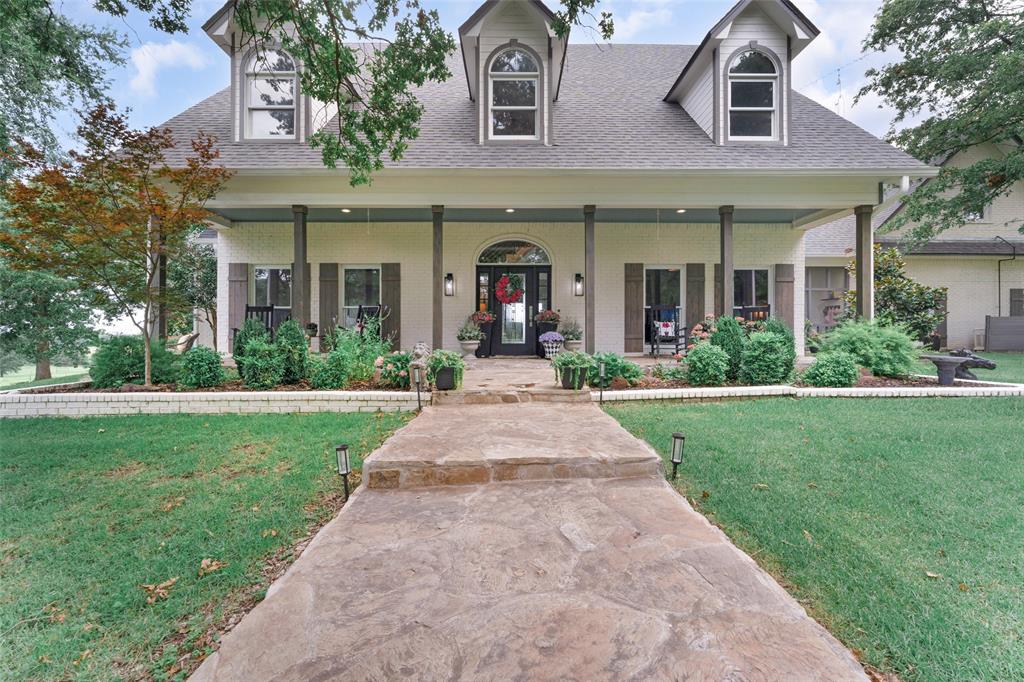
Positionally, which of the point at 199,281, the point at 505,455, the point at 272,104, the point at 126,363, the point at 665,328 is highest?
the point at 272,104

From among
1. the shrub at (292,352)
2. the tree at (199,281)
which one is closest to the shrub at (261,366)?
the shrub at (292,352)

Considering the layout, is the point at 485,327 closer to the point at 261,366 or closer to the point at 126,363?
the point at 261,366

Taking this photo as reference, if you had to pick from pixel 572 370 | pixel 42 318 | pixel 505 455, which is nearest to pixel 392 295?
pixel 572 370

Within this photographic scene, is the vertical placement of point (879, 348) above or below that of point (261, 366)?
above

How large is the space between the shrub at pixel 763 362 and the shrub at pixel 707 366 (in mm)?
283

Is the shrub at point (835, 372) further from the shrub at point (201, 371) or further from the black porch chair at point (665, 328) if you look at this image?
the shrub at point (201, 371)

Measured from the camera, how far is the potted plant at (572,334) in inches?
363

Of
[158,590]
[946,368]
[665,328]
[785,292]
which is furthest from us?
[785,292]

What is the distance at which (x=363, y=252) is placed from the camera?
986 centimetres

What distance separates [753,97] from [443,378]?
25.8ft

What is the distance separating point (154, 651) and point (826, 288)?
1597 centimetres

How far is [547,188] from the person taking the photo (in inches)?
307

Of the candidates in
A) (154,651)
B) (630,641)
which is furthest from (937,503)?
(154,651)

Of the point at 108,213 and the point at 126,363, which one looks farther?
the point at 126,363
